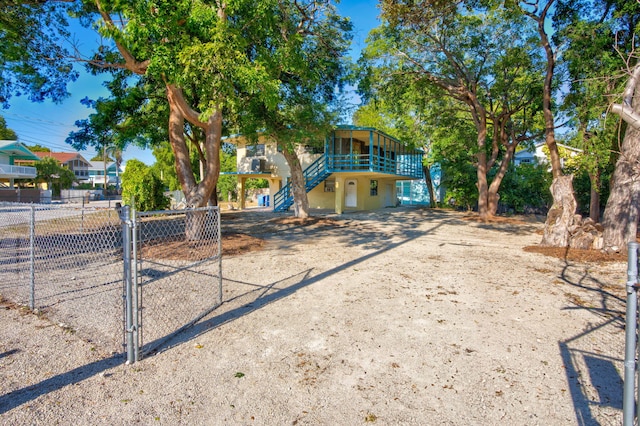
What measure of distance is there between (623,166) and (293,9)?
10361mm

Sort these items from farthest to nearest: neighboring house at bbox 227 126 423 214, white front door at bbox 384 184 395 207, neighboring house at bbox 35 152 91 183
Result: 1. neighboring house at bbox 35 152 91 183
2. white front door at bbox 384 184 395 207
3. neighboring house at bbox 227 126 423 214

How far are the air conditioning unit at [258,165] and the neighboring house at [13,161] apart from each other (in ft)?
85.7

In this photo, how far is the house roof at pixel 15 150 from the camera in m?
35.8

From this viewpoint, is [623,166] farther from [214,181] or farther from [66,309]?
[66,309]

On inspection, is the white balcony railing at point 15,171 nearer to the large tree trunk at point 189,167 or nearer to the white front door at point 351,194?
the white front door at point 351,194

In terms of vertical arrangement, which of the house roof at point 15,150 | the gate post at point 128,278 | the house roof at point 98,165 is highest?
the house roof at point 98,165

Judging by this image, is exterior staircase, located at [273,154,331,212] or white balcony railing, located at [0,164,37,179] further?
white balcony railing, located at [0,164,37,179]

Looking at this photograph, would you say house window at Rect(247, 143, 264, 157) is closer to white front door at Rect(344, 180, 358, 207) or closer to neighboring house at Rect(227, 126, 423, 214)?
neighboring house at Rect(227, 126, 423, 214)

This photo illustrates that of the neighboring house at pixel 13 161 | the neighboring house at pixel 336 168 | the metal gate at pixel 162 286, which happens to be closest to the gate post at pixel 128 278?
the metal gate at pixel 162 286

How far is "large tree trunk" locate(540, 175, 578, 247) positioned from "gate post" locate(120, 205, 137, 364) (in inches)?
423

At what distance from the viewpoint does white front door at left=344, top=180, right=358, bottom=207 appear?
23.2m

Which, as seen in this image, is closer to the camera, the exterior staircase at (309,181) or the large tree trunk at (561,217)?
the large tree trunk at (561,217)

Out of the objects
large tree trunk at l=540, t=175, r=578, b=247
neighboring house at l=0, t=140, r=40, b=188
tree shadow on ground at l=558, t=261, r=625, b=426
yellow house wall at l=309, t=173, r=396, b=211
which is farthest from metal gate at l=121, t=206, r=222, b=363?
neighboring house at l=0, t=140, r=40, b=188

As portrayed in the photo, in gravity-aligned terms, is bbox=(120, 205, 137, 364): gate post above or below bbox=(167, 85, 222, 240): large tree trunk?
below
